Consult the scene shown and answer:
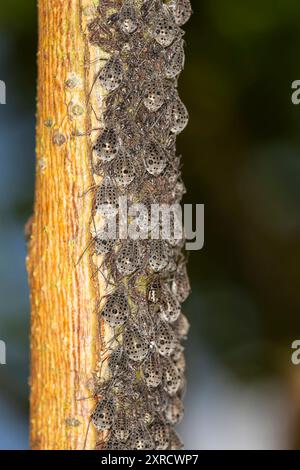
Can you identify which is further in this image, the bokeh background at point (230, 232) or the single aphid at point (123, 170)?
the bokeh background at point (230, 232)

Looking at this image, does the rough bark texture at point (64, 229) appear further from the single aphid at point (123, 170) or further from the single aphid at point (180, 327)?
the single aphid at point (180, 327)

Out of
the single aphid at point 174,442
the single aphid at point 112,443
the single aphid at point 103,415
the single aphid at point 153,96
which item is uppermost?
the single aphid at point 153,96

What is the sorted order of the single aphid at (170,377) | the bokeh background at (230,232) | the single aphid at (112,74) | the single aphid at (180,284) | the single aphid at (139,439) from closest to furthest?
the single aphid at (112,74)
the single aphid at (139,439)
the single aphid at (170,377)
the single aphid at (180,284)
the bokeh background at (230,232)

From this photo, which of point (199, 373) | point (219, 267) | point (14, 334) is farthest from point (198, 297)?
point (14, 334)

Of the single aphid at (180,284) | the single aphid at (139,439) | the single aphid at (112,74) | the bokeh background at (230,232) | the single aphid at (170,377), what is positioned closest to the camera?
the single aphid at (112,74)

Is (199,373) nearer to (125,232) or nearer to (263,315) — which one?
(263,315)

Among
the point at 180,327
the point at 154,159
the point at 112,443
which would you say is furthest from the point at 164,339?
the point at 154,159

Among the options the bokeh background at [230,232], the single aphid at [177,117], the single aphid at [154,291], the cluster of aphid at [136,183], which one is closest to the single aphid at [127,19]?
the cluster of aphid at [136,183]

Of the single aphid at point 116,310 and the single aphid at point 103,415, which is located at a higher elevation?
the single aphid at point 116,310
